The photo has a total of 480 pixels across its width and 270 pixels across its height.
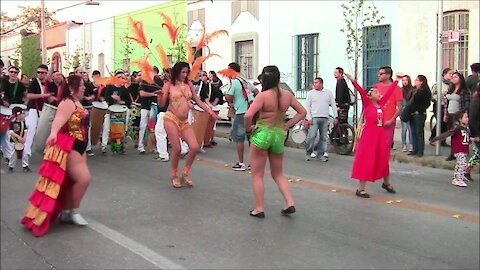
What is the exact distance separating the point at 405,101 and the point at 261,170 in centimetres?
498

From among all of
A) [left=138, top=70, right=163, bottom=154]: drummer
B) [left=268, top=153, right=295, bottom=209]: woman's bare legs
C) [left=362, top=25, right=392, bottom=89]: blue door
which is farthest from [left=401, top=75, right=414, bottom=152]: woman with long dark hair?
[left=268, top=153, right=295, bottom=209]: woman's bare legs

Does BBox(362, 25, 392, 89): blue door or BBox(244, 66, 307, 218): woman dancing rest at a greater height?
BBox(362, 25, 392, 89): blue door

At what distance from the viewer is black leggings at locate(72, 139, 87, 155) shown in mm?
3471

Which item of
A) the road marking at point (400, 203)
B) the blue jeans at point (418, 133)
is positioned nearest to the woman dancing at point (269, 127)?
the road marking at point (400, 203)

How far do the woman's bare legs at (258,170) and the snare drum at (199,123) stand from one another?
327 cm

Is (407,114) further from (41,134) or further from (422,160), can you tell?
(41,134)

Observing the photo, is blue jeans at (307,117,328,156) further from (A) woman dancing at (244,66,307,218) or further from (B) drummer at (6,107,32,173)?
(B) drummer at (6,107,32,173)

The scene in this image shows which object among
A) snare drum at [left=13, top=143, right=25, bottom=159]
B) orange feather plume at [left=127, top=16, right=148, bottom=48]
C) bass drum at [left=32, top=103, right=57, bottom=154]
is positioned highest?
orange feather plume at [left=127, top=16, right=148, bottom=48]

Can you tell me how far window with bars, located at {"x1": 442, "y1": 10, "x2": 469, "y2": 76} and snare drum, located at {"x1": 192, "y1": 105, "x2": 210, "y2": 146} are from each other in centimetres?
586

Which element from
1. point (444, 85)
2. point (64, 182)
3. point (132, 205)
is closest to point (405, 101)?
point (444, 85)

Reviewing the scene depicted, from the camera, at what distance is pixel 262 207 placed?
5.13 metres

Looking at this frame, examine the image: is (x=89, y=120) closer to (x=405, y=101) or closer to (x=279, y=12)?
(x=405, y=101)

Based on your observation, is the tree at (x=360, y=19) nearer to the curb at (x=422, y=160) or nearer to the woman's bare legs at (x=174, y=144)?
the curb at (x=422, y=160)

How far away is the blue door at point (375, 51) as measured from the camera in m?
Answer: 13.3
